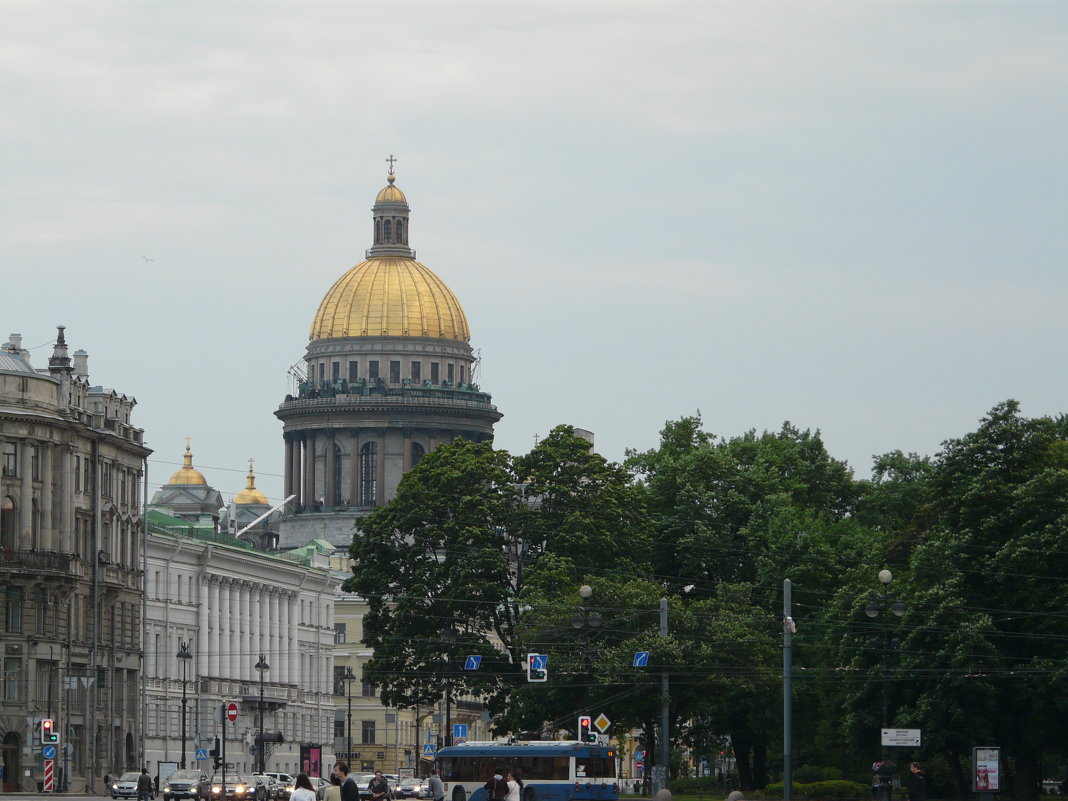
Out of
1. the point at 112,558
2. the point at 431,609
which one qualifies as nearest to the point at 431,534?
the point at 431,609

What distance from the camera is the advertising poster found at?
7725 cm

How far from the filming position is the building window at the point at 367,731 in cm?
19412

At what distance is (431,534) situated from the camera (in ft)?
354

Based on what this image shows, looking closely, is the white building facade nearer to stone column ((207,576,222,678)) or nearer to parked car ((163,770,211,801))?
stone column ((207,576,222,678))

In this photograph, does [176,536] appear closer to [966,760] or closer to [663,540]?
[663,540]

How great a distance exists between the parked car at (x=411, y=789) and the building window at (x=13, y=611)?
1852 centimetres

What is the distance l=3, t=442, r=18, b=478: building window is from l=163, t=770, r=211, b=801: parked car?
80.4ft

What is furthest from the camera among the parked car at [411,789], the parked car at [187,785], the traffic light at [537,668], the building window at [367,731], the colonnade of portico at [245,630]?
the building window at [367,731]

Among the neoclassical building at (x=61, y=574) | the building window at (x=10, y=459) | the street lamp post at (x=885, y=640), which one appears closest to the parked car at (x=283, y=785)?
the neoclassical building at (x=61, y=574)

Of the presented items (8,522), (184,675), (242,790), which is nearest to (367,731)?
(184,675)

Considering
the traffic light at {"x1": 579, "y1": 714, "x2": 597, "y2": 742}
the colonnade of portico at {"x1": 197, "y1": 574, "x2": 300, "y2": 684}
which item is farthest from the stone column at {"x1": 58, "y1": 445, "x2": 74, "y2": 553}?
the traffic light at {"x1": 579, "y1": 714, "x2": 597, "y2": 742}

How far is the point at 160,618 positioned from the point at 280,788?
43889 millimetres

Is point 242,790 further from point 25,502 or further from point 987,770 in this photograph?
point 25,502

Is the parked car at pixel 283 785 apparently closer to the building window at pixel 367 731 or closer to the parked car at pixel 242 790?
the parked car at pixel 242 790
